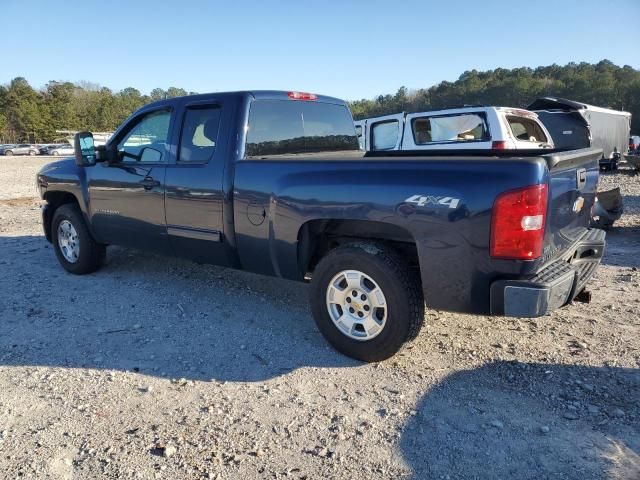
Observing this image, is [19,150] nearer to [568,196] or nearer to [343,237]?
[343,237]

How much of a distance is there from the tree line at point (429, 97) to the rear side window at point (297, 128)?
2957cm

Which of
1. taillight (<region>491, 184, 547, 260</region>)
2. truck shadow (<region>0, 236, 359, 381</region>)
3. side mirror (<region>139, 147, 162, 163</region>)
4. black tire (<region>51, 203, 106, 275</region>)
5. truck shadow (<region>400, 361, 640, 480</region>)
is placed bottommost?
truck shadow (<region>400, 361, 640, 480</region>)

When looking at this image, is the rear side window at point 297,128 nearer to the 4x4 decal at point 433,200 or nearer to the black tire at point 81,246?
the 4x4 decal at point 433,200

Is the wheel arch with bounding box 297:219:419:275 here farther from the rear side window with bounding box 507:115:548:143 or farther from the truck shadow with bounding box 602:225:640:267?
the rear side window with bounding box 507:115:548:143

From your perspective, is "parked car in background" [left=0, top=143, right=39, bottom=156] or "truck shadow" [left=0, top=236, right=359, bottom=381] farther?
"parked car in background" [left=0, top=143, right=39, bottom=156]

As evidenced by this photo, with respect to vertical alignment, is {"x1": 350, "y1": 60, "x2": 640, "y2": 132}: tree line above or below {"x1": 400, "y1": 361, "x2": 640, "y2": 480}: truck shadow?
above

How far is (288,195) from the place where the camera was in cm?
361

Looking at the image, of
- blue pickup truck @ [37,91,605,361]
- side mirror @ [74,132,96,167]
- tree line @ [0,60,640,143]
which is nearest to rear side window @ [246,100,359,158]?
blue pickup truck @ [37,91,605,361]

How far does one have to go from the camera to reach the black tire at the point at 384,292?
10.6 feet

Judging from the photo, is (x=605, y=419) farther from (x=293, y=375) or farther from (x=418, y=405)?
(x=293, y=375)

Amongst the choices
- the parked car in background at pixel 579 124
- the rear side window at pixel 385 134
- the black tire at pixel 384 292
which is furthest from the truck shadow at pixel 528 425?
the parked car in background at pixel 579 124

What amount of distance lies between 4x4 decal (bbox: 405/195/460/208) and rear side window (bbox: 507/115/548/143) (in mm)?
6598

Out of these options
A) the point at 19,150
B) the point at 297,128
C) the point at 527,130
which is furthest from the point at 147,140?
the point at 19,150

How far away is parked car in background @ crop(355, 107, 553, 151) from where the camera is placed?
8039mm
